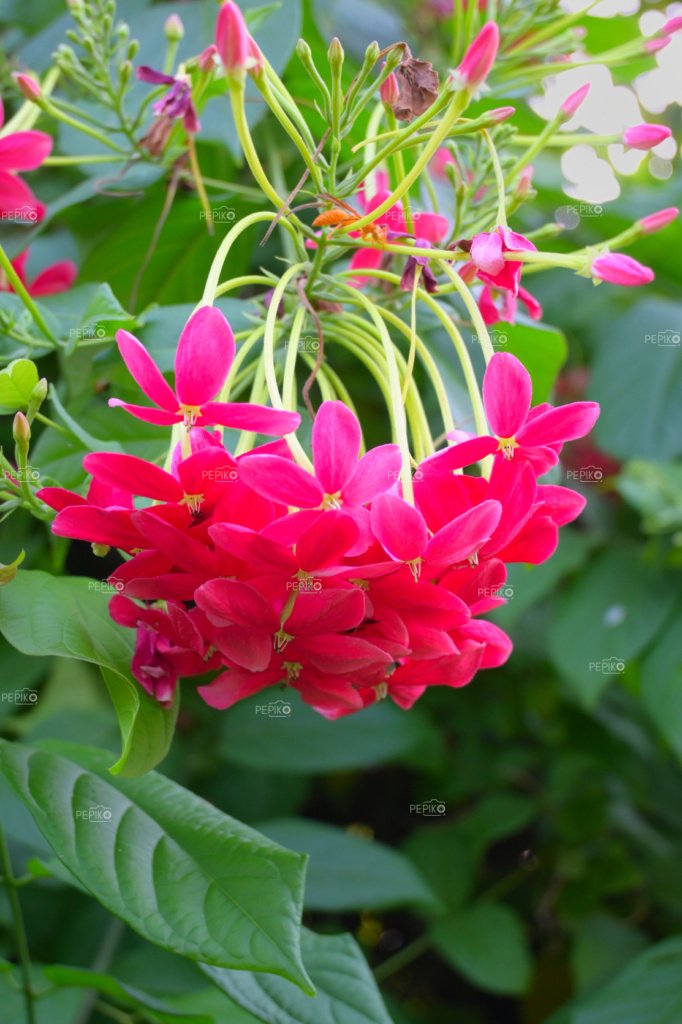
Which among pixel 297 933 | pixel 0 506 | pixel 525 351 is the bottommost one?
pixel 297 933

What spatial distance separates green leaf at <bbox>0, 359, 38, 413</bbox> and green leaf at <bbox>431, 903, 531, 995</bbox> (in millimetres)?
1005

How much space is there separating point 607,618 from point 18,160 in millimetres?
814

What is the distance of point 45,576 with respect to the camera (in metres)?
0.62

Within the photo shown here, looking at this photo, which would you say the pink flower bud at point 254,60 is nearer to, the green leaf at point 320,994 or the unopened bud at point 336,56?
the unopened bud at point 336,56

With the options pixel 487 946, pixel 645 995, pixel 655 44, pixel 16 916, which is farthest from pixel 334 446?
pixel 487 946

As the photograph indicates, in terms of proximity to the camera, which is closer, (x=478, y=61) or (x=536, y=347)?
(x=478, y=61)

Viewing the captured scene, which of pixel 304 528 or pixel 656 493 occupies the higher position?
pixel 304 528

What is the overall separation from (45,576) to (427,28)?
3.71 feet

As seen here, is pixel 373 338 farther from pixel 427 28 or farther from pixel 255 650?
pixel 427 28

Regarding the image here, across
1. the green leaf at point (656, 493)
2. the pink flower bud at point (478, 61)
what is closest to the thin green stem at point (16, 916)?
the pink flower bud at point (478, 61)

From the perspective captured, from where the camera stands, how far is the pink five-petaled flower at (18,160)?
0.74 meters

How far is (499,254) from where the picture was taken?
0.51m

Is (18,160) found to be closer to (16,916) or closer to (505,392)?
(505,392)

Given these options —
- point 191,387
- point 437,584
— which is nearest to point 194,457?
point 191,387
